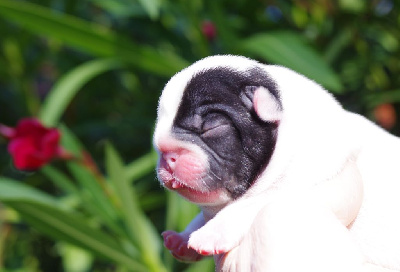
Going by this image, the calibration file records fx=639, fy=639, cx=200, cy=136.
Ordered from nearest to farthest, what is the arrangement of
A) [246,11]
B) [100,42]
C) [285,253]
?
[285,253]
[100,42]
[246,11]

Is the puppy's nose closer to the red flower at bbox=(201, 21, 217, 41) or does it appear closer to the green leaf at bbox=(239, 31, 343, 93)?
the green leaf at bbox=(239, 31, 343, 93)

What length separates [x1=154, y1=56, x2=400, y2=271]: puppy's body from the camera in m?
0.50

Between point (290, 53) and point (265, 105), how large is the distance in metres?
0.91

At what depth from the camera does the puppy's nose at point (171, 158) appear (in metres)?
0.51

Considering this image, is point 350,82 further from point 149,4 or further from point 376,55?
point 149,4

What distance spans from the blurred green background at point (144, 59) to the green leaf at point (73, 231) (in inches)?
8.1

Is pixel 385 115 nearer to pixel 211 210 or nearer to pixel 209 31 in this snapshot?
pixel 209 31

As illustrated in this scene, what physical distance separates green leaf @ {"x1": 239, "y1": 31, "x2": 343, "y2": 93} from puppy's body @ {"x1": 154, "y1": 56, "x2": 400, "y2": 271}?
77 centimetres

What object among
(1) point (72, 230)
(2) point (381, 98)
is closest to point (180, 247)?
(1) point (72, 230)

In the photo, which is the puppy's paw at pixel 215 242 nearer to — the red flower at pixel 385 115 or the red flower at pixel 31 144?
the red flower at pixel 31 144

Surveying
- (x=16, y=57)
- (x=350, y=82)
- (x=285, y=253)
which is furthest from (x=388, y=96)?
(x=285, y=253)

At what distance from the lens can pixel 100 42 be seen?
4.65 ft

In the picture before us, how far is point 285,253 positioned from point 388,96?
4.10 feet

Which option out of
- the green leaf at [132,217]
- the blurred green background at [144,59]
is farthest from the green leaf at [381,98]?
the green leaf at [132,217]
